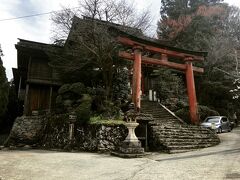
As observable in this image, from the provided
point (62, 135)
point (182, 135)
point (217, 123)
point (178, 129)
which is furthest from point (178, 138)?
point (217, 123)

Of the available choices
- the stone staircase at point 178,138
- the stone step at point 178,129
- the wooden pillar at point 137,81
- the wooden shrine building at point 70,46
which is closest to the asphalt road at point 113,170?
the stone staircase at point 178,138

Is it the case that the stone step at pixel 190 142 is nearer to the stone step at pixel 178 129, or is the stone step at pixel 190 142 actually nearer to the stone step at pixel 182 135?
the stone step at pixel 182 135

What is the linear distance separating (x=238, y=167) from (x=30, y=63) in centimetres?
1796

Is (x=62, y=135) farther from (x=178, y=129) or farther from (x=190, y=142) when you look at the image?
(x=190, y=142)

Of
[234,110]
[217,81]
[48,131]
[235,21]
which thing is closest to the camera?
[48,131]

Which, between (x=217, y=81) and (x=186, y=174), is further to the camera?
(x=217, y=81)

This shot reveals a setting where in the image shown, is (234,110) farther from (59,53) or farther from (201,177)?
(201,177)

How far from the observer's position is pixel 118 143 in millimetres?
13312

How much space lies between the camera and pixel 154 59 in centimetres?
1744

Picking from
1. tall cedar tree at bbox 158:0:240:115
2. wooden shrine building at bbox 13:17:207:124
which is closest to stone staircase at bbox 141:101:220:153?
wooden shrine building at bbox 13:17:207:124

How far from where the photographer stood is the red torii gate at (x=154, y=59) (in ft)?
51.1

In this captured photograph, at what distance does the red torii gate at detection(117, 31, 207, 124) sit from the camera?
15.6m

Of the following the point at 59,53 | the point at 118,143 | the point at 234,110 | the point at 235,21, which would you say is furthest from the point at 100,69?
the point at 235,21

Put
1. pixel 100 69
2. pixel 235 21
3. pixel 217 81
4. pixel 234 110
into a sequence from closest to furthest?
pixel 100 69
pixel 217 81
pixel 234 110
pixel 235 21
